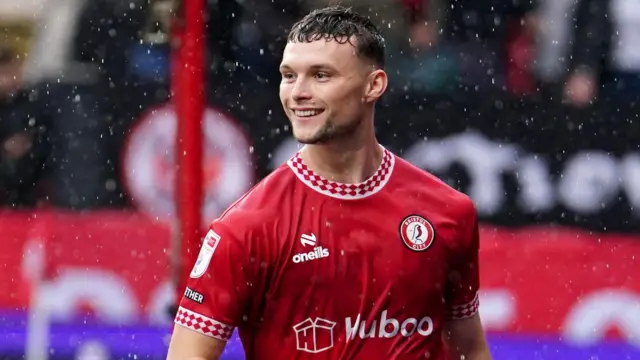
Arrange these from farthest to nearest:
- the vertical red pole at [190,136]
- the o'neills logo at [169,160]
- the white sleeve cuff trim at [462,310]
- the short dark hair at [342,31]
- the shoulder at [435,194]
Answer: the o'neills logo at [169,160] → the vertical red pole at [190,136] → the white sleeve cuff trim at [462,310] → the shoulder at [435,194] → the short dark hair at [342,31]

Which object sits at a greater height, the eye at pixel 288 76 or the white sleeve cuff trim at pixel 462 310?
the eye at pixel 288 76

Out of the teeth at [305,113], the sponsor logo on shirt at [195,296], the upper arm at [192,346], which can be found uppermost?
the teeth at [305,113]

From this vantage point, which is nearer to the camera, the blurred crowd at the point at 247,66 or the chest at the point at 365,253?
the chest at the point at 365,253

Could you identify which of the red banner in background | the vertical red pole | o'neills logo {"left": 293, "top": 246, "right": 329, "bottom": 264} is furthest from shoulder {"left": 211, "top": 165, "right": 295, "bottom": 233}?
the red banner in background

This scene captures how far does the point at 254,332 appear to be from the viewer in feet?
12.0

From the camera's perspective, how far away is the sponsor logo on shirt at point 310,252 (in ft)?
11.8

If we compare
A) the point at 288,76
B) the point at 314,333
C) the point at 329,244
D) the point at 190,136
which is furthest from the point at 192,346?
the point at 190,136

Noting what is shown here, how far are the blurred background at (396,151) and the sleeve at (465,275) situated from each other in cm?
295

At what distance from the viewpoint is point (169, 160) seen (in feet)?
23.0

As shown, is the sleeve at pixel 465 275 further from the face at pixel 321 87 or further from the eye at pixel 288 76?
the eye at pixel 288 76

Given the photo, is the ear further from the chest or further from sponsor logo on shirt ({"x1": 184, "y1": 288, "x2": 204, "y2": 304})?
sponsor logo on shirt ({"x1": 184, "y1": 288, "x2": 204, "y2": 304})

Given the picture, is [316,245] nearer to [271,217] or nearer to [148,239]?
[271,217]

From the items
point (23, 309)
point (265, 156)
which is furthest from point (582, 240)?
point (23, 309)

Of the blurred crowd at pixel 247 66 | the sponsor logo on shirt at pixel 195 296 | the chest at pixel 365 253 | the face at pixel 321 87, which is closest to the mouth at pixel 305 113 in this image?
the face at pixel 321 87
